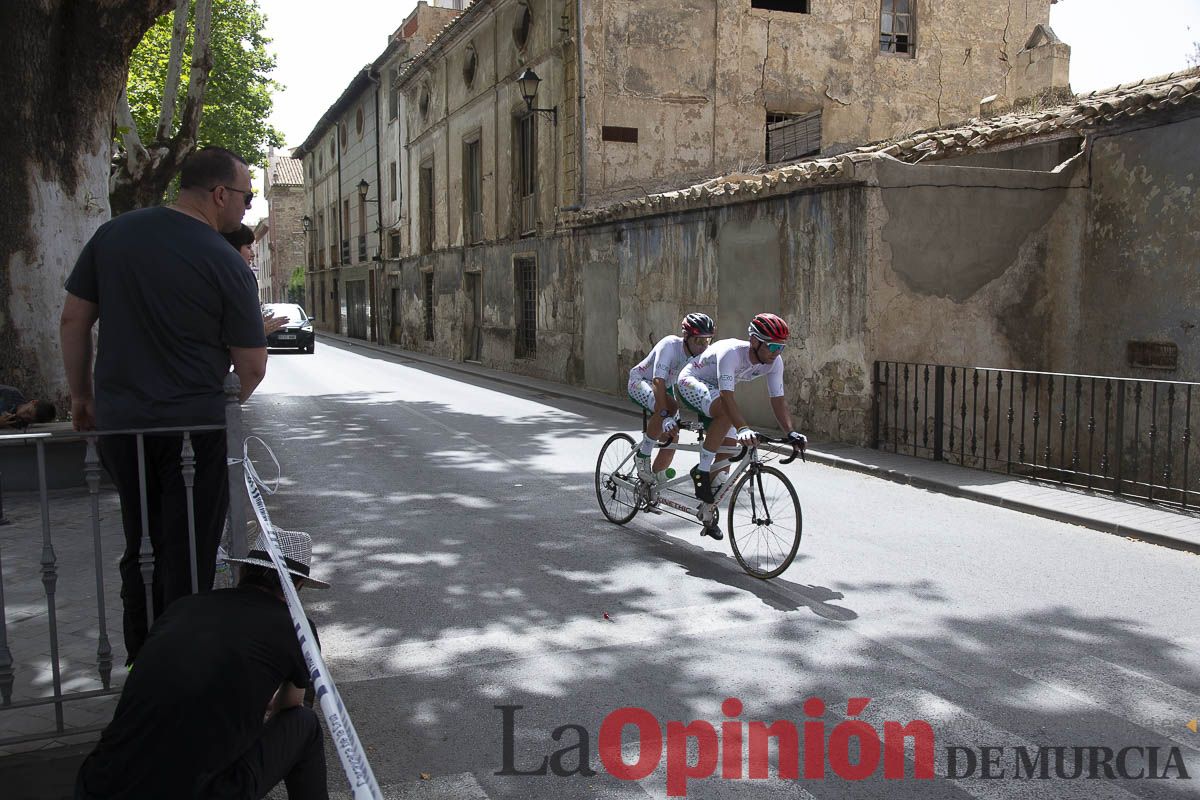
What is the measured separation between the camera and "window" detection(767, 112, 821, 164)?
2017 centimetres

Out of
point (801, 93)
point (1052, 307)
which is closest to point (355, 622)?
point (1052, 307)

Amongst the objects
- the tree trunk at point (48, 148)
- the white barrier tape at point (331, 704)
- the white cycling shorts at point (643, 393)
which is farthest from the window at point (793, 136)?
the white barrier tape at point (331, 704)

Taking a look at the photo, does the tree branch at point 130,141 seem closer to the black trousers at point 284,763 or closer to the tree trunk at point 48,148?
the tree trunk at point 48,148

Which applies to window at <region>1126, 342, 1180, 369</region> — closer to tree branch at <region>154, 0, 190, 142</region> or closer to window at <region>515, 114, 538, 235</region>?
tree branch at <region>154, 0, 190, 142</region>

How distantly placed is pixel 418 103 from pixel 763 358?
28324 millimetres

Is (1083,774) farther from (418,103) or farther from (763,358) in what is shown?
(418,103)

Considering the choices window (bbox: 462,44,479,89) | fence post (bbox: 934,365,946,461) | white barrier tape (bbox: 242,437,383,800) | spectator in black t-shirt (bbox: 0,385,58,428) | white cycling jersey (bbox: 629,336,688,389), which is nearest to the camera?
white barrier tape (bbox: 242,437,383,800)

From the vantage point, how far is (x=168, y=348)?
344 centimetres

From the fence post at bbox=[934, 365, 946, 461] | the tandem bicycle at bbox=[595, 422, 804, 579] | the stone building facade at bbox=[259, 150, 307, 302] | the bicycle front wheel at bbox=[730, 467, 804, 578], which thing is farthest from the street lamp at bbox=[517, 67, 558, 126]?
the stone building facade at bbox=[259, 150, 307, 302]

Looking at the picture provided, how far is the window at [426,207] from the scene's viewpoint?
31766mm

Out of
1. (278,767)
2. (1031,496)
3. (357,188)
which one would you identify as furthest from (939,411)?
(357,188)

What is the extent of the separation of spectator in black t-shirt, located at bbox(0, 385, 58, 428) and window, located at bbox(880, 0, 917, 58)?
18.8 metres

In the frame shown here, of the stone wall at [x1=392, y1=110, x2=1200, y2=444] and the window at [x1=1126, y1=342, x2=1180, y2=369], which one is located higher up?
the stone wall at [x1=392, y1=110, x2=1200, y2=444]

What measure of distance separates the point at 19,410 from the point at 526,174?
55.2 ft
